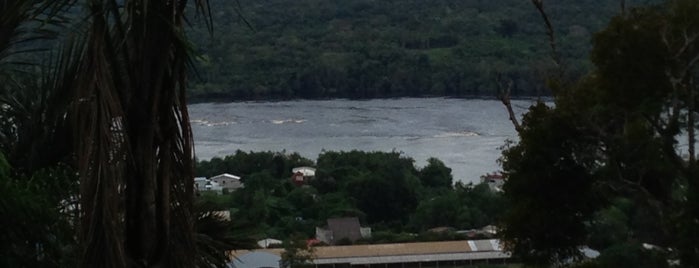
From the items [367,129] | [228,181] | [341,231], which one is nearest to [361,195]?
[228,181]

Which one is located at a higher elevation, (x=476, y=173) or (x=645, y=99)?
(x=645, y=99)

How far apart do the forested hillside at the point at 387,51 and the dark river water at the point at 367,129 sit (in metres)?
0.76

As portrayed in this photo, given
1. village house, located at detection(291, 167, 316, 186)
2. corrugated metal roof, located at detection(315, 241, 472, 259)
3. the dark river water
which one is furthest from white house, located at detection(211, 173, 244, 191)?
corrugated metal roof, located at detection(315, 241, 472, 259)

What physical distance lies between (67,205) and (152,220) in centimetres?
53

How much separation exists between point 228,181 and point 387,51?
18.5m

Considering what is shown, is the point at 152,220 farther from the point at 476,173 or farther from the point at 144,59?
the point at 476,173

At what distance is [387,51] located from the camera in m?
37.9

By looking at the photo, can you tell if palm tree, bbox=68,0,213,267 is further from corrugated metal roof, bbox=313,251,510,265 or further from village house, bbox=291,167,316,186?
village house, bbox=291,167,316,186

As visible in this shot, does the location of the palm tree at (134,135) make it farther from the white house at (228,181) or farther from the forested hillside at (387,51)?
the forested hillside at (387,51)

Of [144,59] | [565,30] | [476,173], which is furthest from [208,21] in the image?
[565,30]

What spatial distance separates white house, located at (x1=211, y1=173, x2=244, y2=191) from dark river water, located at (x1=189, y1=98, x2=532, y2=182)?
5.46 ft

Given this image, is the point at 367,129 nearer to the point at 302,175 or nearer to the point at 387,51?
the point at 302,175

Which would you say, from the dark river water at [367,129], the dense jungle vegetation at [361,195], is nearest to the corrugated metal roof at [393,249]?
the dense jungle vegetation at [361,195]

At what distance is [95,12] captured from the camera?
1.21 metres
